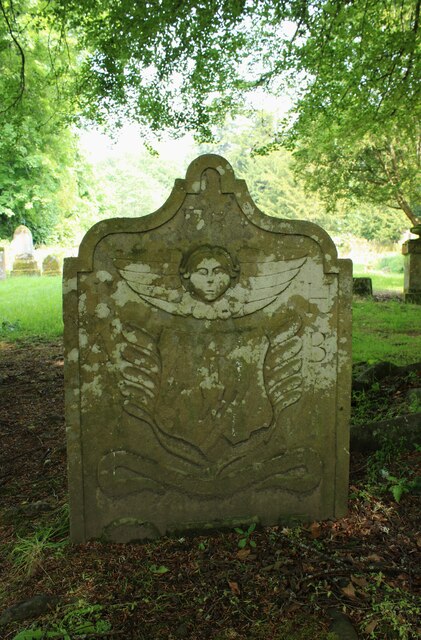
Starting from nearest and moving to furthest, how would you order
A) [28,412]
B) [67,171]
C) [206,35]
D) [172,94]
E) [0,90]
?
[28,412] < [206,35] < [0,90] < [172,94] < [67,171]

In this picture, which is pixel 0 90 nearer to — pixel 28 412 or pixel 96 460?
pixel 28 412

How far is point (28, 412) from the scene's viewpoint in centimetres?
516

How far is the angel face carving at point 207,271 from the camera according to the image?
284cm

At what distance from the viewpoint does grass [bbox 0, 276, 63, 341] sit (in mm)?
8945

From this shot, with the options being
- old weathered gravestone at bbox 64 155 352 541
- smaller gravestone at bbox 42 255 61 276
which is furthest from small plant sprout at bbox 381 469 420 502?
smaller gravestone at bbox 42 255 61 276

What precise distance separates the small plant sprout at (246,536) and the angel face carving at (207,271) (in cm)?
138

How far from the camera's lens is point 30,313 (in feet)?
35.4

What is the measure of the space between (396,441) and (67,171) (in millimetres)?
33362

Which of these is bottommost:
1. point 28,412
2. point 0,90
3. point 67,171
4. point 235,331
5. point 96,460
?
point 28,412

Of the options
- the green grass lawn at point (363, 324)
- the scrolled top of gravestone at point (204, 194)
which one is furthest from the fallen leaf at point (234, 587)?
the green grass lawn at point (363, 324)

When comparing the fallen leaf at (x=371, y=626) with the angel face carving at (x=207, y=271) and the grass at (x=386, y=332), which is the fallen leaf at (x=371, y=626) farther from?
the grass at (x=386, y=332)

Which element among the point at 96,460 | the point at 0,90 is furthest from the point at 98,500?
the point at 0,90

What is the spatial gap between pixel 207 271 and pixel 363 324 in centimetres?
715

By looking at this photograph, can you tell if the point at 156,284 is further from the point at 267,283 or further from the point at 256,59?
the point at 256,59
